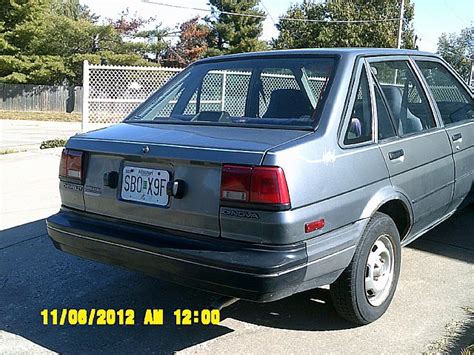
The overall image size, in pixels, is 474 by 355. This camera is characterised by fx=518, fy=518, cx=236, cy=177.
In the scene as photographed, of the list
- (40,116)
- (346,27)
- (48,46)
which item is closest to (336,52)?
(40,116)

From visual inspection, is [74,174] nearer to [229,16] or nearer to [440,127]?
[440,127]

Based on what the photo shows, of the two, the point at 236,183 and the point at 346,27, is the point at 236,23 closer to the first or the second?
the point at 346,27

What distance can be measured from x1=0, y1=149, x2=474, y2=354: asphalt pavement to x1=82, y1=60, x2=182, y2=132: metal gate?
6.72m

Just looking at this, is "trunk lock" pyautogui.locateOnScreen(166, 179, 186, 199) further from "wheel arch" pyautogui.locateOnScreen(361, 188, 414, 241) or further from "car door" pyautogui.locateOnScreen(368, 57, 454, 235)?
"car door" pyautogui.locateOnScreen(368, 57, 454, 235)

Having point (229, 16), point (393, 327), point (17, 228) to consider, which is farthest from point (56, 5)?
point (393, 327)

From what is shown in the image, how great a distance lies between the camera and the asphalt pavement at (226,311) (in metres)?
3.06

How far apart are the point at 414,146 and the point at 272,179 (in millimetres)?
1507

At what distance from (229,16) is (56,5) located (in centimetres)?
1655

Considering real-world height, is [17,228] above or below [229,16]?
below

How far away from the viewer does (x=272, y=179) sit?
256cm

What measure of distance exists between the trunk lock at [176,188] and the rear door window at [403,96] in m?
1.56

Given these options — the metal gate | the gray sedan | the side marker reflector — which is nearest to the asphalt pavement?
the gray sedan

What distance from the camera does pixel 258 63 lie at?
3.71 metres

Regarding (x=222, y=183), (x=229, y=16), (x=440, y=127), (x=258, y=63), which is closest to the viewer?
(x=222, y=183)
